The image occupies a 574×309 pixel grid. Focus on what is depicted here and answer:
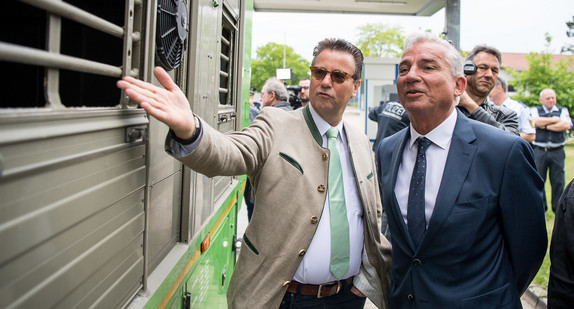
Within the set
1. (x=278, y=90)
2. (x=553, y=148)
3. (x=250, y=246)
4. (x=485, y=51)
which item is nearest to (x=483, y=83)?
(x=485, y=51)

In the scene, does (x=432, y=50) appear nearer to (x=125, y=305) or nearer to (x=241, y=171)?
(x=241, y=171)

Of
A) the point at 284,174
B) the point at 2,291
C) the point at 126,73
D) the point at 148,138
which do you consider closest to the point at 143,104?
the point at 126,73

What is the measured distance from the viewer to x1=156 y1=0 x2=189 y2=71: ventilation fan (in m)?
1.50

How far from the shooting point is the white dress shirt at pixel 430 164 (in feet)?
6.02

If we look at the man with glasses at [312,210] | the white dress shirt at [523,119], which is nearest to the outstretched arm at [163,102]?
the man with glasses at [312,210]

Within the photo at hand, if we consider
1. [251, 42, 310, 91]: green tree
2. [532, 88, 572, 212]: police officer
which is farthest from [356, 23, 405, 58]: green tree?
[532, 88, 572, 212]: police officer

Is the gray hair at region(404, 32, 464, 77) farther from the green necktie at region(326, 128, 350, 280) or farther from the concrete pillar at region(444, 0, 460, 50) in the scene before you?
the concrete pillar at region(444, 0, 460, 50)

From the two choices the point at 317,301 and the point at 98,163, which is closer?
the point at 98,163

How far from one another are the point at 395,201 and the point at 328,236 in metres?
0.36

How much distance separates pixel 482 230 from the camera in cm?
172

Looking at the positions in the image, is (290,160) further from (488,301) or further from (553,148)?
(553,148)

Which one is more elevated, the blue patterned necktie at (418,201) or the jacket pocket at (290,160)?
the jacket pocket at (290,160)

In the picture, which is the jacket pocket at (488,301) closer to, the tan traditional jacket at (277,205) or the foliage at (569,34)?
the tan traditional jacket at (277,205)

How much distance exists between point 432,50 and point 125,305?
1.65m
